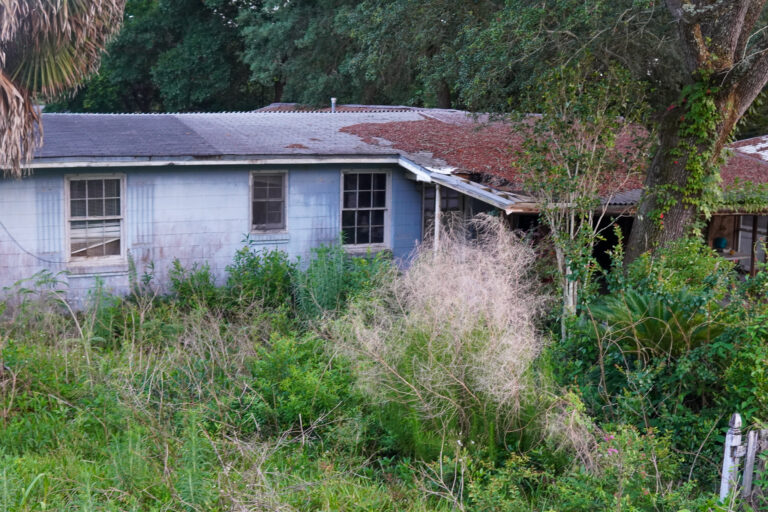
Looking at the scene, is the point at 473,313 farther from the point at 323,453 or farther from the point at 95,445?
the point at 95,445

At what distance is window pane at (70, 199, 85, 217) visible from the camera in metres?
12.2

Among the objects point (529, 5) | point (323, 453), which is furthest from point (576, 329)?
point (529, 5)

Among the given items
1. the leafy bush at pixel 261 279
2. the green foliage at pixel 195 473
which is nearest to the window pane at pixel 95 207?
the leafy bush at pixel 261 279

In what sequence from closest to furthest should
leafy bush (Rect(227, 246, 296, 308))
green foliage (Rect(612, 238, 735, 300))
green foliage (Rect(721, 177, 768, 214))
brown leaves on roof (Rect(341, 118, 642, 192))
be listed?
green foliage (Rect(612, 238, 735, 300))
leafy bush (Rect(227, 246, 296, 308))
green foliage (Rect(721, 177, 768, 214))
brown leaves on roof (Rect(341, 118, 642, 192))

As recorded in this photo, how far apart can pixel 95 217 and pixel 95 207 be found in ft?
0.55

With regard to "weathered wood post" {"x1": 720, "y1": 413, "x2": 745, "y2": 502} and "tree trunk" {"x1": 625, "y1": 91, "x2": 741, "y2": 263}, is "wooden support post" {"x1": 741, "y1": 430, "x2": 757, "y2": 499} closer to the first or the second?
"weathered wood post" {"x1": 720, "y1": 413, "x2": 745, "y2": 502}

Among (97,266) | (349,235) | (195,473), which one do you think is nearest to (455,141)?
(349,235)

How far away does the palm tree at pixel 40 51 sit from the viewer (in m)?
8.64

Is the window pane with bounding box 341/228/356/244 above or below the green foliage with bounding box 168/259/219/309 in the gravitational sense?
above

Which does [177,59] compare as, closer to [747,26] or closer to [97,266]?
[97,266]

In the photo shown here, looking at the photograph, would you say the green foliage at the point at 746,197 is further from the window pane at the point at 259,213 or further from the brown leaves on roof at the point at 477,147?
the window pane at the point at 259,213

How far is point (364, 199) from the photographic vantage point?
1424 centimetres

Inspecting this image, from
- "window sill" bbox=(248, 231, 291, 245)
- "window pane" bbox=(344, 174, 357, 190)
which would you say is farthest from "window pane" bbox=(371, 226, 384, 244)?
Answer: "window sill" bbox=(248, 231, 291, 245)

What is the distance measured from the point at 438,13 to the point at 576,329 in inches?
336
